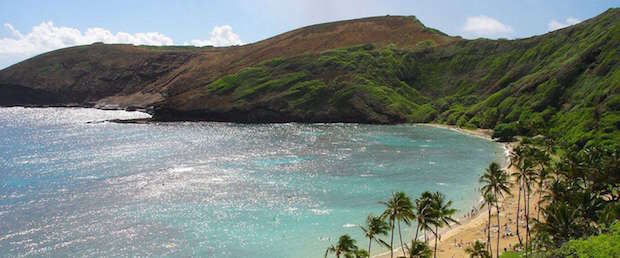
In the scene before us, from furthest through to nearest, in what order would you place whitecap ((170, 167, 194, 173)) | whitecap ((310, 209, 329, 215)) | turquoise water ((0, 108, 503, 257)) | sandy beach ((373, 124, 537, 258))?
whitecap ((170, 167, 194, 173)) < whitecap ((310, 209, 329, 215)) < turquoise water ((0, 108, 503, 257)) < sandy beach ((373, 124, 537, 258))

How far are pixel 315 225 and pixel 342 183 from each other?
30.3 meters

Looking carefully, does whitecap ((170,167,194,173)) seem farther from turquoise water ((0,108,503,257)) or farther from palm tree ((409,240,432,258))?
palm tree ((409,240,432,258))

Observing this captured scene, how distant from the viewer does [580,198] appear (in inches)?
2178

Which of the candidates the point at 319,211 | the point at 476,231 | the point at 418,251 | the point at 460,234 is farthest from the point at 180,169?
the point at 418,251

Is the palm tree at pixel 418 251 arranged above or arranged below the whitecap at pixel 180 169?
below

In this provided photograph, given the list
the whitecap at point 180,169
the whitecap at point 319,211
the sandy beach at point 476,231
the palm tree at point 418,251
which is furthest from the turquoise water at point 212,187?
the palm tree at point 418,251

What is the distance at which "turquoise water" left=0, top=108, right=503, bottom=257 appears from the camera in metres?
74.7

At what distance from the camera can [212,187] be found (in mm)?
106438

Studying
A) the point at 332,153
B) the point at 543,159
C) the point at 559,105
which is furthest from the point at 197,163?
the point at 559,105

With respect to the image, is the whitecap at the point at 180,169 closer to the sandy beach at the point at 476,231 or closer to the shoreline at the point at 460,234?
the shoreline at the point at 460,234

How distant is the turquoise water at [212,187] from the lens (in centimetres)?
7469

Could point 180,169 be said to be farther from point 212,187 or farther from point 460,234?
point 460,234

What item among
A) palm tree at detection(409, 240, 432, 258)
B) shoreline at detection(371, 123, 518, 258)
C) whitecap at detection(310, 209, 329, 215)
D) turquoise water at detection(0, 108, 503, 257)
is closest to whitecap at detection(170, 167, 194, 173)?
turquoise water at detection(0, 108, 503, 257)

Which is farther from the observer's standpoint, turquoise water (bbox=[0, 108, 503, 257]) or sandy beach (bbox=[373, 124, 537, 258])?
turquoise water (bbox=[0, 108, 503, 257])
